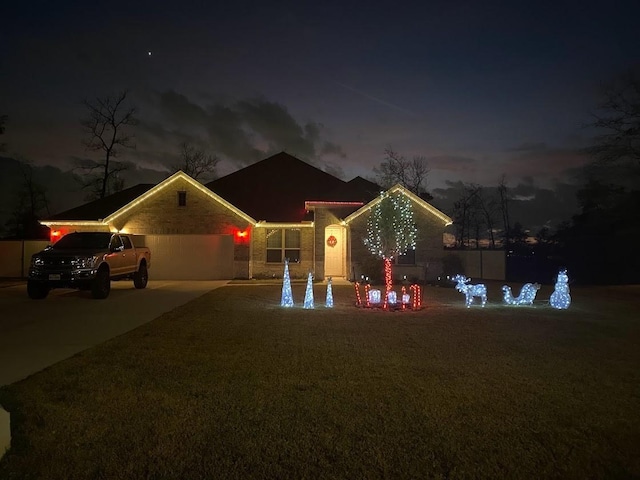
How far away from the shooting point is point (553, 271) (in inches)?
1169

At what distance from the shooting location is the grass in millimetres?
4207

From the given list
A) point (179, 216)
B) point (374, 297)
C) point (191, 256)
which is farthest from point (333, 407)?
point (179, 216)

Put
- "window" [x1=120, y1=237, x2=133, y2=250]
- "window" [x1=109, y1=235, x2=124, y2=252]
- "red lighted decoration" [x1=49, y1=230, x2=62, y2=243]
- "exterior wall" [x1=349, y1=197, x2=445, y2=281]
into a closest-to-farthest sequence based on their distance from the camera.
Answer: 1. "window" [x1=109, y1=235, x2=124, y2=252]
2. "window" [x1=120, y1=237, x2=133, y2=250]
3. "exterior wall" [x1=349, y1=197, x2=445, y2=281]
4. "red lighted decoration" [x1=49, y1=230, x2=62, y2=243]

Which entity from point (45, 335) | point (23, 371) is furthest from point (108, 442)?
point (45, 335)

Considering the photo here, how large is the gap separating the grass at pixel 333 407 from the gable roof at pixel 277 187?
15.2m

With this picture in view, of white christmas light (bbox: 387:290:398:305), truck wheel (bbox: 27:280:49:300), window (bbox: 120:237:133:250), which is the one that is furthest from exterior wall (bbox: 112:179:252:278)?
white christmas light (bbox: 387:290:398:305)

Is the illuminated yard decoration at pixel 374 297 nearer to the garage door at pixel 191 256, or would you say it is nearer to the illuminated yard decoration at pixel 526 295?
the illuminated yard decoration at pixel 526 295

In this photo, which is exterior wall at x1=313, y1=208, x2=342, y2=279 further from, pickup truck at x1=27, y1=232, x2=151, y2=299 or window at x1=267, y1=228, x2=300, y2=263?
pickup truck at x1=27, y1=232, x2=151, y2=299

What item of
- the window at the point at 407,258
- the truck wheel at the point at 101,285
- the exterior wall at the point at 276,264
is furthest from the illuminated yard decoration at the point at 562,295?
the truck wheel at the point at 101,285

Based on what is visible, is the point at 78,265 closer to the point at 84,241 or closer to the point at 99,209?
the point at 84,241

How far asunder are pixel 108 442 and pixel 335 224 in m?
19.6

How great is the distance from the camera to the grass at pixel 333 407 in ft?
13.8

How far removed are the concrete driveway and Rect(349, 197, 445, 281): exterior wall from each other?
652cm

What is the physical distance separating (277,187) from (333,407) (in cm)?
2318
